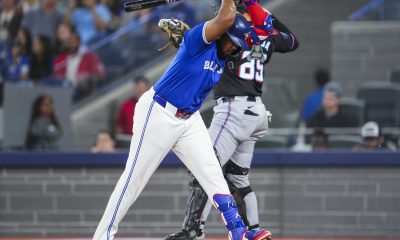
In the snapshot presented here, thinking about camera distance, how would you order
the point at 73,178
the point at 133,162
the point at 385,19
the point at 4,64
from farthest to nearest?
the point at 4,64 < the point at 385,19 < the point at 73,178 < the point at 133,162

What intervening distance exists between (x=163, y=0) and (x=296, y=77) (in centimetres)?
654

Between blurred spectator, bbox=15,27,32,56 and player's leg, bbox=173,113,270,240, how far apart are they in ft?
25.4

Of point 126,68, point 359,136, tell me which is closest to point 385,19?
point 359,136

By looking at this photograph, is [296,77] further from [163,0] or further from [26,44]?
[163,0]

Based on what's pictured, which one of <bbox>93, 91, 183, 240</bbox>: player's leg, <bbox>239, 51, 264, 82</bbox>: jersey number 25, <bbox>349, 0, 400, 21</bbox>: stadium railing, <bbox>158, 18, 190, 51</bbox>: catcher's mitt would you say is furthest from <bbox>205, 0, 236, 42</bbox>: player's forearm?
<bbox>349, 0, 400, 21</bbox>: stadium railing

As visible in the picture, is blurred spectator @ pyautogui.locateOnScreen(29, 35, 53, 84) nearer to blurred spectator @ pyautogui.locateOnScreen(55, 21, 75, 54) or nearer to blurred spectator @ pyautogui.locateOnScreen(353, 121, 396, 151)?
blurred spectator @ pyautogui.locateOnScreen(55, 21, 75, 54)

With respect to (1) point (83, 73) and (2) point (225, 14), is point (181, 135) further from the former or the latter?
(1) point (83, 73)

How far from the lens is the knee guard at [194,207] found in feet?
23.4

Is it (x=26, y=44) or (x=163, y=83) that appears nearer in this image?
(x=163, y=83)

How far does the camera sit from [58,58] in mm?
13625

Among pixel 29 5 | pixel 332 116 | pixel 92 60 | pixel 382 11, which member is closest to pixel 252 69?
pixel 332 116

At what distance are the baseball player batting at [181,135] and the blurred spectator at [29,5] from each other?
329 inches

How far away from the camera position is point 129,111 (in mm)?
11375

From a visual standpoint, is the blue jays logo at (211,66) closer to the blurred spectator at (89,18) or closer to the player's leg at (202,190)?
the player's leg at (202,190)
